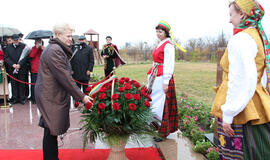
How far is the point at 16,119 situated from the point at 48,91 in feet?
9.94

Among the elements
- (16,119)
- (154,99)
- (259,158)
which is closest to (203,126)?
(154,99)

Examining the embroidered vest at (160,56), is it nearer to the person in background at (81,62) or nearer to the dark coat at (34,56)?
the person in background at (81,62)

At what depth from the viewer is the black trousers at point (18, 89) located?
20.0 ft

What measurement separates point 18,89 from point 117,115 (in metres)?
4.91

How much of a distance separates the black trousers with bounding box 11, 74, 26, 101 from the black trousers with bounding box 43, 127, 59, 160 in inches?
166

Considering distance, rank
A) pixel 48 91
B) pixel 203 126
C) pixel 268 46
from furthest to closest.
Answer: pixel 203 126 < pixel 48 91 < pixel 268 46

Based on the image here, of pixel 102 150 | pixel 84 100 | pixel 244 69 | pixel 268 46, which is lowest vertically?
pixel 102 150

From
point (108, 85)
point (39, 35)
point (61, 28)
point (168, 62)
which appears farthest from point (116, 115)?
point (39, 35)

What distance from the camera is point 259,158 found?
1.63 m

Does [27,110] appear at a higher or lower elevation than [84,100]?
lower

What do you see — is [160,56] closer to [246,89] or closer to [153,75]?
[153,75]

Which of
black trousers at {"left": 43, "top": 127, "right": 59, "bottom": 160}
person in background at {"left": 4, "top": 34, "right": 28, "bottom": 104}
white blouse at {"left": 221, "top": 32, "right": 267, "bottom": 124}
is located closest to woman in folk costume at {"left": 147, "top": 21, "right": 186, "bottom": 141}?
black trousers at {"left": 43, "top": 127, "right": 59, "bottom": 160}

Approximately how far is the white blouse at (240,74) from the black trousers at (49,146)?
187 cm

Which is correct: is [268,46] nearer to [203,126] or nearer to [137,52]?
[203,126]
